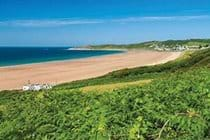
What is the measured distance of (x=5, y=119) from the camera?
28.9 ft

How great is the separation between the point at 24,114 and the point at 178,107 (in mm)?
2887

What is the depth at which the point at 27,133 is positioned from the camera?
→ 7660mm

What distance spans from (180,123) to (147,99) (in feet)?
3.63

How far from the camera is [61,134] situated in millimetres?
7137

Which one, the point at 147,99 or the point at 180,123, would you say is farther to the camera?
the point at 147,99

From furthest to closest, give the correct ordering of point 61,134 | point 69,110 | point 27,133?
point 69,110
point 27,133
point 61,134

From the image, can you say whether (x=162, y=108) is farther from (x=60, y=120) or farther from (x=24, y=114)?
(x=24, y=114)

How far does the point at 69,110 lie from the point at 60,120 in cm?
57

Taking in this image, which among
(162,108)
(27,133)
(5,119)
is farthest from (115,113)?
(5,119)

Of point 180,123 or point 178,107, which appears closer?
point 180,123

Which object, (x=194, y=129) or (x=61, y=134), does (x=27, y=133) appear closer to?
(x=61, y=134)

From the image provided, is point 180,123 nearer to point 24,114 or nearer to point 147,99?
point 147,99

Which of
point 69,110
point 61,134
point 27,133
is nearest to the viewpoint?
point 61,134

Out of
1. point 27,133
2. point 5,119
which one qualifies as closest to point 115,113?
point 27,133
